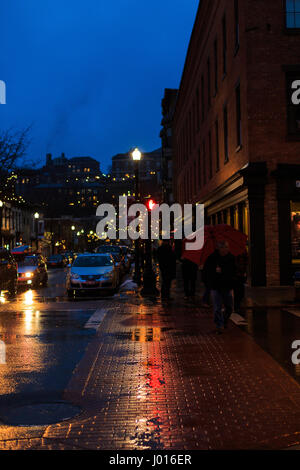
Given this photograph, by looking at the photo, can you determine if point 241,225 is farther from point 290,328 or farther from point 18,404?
point 18,404

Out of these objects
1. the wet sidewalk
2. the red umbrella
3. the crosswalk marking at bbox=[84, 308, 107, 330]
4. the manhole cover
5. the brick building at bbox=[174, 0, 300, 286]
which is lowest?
the manhole cover

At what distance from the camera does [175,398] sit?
6.70 m

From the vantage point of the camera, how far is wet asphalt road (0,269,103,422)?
23.7ft

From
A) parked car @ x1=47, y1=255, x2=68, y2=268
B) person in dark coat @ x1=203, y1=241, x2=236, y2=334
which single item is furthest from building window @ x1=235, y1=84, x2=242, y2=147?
parked car @ x1=47, y1=255, x2=68, y2=268

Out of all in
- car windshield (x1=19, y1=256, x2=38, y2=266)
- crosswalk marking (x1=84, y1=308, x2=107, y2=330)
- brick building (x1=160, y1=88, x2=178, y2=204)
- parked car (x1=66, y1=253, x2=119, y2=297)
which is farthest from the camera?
brick building (x1=160, y1=88, x2=178, y2=204)

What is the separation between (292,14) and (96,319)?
45.7ft

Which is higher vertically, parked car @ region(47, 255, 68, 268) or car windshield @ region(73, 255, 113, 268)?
car windshield @ region(73, 255, 113, 268)

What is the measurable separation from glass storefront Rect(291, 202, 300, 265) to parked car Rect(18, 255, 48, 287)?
1287cm

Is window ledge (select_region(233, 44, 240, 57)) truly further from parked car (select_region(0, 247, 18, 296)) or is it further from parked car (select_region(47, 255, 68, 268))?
parked car (select_region(47, 255, 68, 268))

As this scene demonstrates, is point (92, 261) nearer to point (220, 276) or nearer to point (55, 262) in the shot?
point (220, 276)

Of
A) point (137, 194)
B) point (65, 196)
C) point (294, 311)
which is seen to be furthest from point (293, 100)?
point (65, 196)

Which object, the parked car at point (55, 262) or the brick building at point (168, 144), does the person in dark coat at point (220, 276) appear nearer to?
the parked car at point (55, 262)
